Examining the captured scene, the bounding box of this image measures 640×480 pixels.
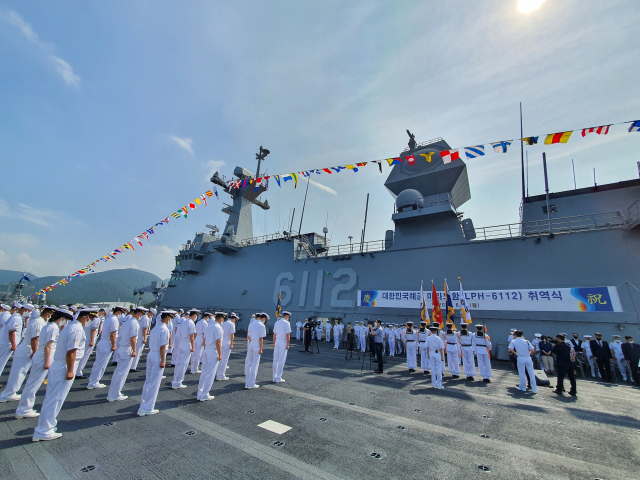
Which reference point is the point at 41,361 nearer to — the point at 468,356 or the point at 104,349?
the point at 104,349

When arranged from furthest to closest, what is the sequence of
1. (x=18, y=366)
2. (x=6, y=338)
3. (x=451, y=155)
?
1. (x=451, y=155)
2. (x=6, y=338)
3. (x=18, y=366)

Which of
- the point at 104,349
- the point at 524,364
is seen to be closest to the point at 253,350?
the point at 104,349

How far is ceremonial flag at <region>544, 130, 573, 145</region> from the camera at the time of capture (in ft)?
28.3

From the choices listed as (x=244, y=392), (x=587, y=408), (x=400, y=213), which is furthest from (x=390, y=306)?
(x=244, y=392)

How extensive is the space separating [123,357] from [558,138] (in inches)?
525

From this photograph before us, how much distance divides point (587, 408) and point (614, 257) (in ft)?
27.0

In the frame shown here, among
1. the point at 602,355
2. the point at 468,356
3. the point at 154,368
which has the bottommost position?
the point at 154,368

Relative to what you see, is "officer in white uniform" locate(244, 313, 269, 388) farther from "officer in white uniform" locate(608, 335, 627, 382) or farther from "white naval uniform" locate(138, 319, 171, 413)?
"officer in white uniform" locate(608, 335, 627, 382)

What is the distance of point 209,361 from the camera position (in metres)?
5.70

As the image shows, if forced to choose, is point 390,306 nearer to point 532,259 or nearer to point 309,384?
point 532,259

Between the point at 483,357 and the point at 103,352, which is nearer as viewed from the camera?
the point at 103,352

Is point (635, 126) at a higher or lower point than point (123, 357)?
higher

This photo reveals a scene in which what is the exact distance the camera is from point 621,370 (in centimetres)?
876

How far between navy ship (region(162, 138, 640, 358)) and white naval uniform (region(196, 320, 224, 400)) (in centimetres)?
A: 952
